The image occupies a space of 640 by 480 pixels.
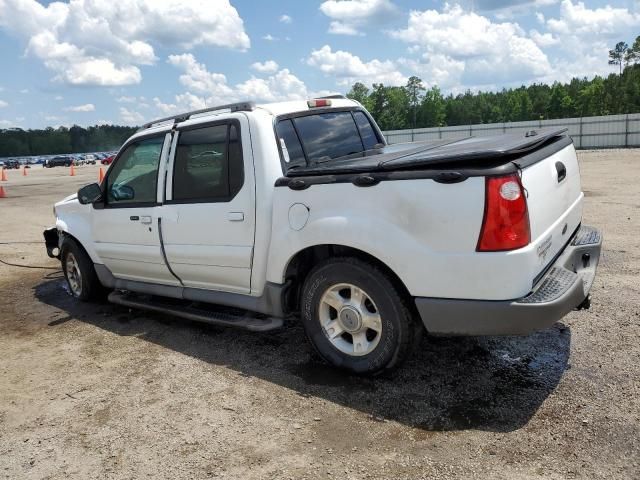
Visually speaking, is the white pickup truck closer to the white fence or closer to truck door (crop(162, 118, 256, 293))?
truck door (crop(162, 118, 256, 293))

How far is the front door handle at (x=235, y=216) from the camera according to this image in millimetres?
4098

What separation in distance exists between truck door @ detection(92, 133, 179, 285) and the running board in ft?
0.72

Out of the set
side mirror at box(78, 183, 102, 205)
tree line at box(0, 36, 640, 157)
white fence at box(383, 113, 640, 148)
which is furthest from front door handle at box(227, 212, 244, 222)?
tree line at box(0, 36, 640, 157)

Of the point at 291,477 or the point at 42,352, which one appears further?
the point at 42,352

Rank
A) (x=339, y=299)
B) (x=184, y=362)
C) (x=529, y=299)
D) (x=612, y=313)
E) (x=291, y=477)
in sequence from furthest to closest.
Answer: (x=612, y=313), (x=184, y=362), (x=339, y=299), (x=529, y=299), (x=291, y=477)

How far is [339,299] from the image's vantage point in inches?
145

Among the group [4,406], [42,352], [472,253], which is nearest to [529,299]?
[472,253]

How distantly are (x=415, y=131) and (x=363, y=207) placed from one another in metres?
47.0

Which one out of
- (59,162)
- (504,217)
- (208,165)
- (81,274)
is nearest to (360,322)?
(504,217)

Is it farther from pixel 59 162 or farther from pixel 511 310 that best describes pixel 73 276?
pixel 59 162

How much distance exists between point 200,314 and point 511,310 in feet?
8.63

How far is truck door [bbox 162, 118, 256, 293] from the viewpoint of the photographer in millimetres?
4105

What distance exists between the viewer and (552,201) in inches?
136

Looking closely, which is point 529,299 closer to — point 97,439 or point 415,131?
point 97,439
